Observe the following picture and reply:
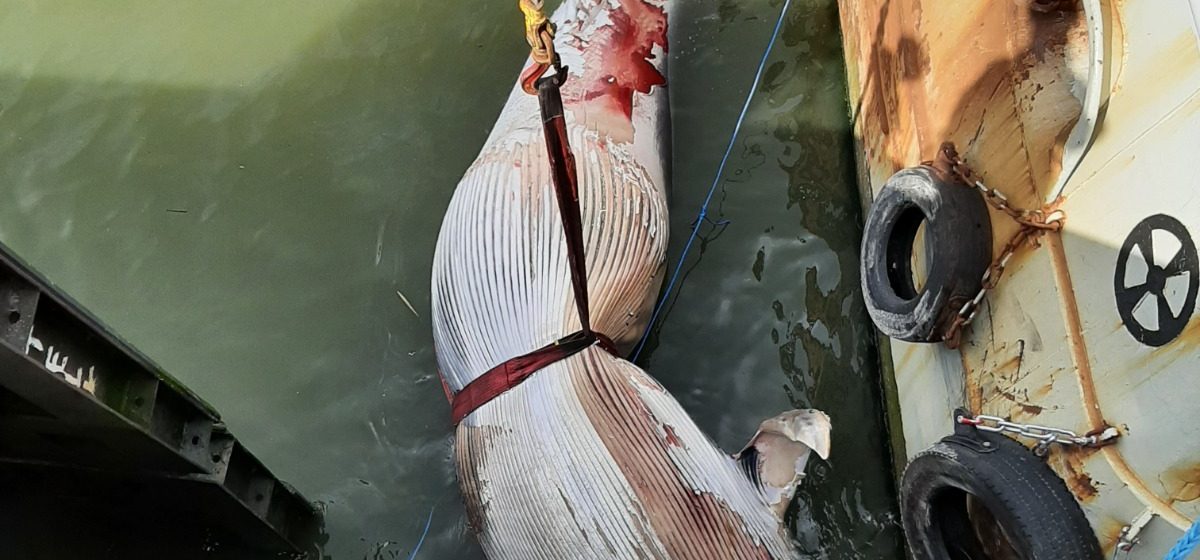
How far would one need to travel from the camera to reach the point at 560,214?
3080 millimetres

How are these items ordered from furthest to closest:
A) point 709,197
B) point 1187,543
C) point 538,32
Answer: point 709,197, point 538,32, point 1187,543

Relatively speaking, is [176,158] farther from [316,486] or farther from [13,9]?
[316,486]

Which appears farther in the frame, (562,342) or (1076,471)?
(562,342)

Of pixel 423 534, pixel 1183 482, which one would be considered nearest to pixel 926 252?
pixel 1183 482

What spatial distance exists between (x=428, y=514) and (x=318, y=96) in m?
2.67

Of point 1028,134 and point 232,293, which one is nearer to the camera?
point 1028,134

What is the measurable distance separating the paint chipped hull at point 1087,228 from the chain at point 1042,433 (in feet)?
0.10

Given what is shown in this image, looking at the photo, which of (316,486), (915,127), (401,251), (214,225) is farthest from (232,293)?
(915,127)

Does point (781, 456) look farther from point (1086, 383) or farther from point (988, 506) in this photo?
point (1086, 383)

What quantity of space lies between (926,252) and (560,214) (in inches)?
56.0

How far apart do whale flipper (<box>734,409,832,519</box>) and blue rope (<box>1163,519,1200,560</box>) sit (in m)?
1.24

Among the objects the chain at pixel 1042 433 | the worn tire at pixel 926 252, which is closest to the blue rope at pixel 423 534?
the worn tire at pixel 926 252

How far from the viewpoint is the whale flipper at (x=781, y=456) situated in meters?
3.04

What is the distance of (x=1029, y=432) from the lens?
2.53 metres
